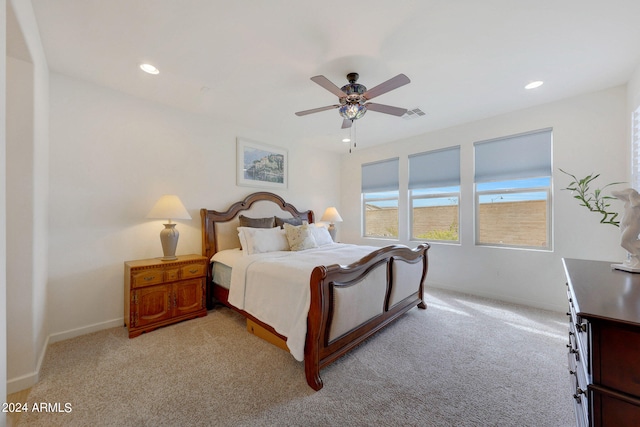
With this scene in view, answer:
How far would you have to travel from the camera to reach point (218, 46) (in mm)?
2037

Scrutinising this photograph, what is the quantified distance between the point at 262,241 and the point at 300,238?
52 centimetres

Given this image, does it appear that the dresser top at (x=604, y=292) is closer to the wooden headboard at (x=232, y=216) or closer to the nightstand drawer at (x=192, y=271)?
the nightstand drawer at (x=192, y=271)

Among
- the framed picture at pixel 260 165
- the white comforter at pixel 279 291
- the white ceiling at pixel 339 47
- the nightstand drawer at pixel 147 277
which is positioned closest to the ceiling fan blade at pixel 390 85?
the white ceiling at pixel 339 47

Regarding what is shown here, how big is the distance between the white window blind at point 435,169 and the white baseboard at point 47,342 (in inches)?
184

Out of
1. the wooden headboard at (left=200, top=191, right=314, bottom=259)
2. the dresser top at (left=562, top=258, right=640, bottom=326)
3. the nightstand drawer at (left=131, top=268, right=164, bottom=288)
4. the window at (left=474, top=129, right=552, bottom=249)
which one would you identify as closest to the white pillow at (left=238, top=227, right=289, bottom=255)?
the wooden headboard at (left=200, top=191, right=314, bottom=259)

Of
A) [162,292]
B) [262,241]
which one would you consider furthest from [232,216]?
[162,292]

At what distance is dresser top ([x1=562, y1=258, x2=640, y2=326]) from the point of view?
0.87 m

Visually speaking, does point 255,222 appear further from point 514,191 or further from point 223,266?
point 514,191

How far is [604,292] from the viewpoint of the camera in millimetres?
1150

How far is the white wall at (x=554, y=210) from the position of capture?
9.00ft

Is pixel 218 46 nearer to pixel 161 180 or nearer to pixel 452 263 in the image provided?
pixel 161 180

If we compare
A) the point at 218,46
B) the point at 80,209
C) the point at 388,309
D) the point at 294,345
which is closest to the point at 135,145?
the point at 80,209

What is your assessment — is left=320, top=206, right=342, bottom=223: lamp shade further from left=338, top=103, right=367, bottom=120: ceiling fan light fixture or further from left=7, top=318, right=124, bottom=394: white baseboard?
left=7, top=318, right=124, bottom=394: white baseboard

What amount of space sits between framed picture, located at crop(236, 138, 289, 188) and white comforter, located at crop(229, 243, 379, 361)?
5.19 feet
